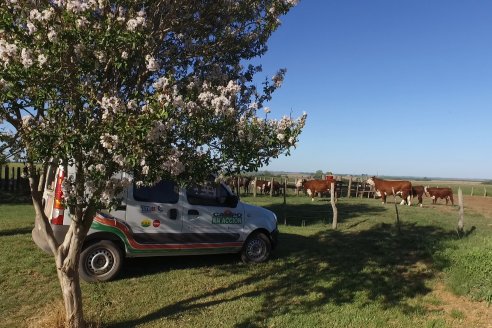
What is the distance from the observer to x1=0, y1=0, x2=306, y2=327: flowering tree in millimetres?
4387

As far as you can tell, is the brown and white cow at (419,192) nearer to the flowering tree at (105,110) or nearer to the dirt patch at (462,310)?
the dirt patch at (462,310)

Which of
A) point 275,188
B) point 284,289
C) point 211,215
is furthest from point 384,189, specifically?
point 284,289

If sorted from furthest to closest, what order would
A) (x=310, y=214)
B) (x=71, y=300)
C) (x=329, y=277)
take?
(x=310, y=214) → (x=329, y=277) → (x=71, y=300)

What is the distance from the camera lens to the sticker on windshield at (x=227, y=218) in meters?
9.69

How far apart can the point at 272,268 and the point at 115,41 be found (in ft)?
21.5

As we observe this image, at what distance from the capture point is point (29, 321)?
21.6 feet

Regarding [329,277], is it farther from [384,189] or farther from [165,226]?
[384,189]

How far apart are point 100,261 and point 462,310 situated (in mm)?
6258

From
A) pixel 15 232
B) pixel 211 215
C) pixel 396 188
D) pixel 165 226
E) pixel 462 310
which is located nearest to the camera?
pixel 462 310

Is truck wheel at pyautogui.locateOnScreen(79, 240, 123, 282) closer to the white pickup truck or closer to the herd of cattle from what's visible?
the white pickup truck

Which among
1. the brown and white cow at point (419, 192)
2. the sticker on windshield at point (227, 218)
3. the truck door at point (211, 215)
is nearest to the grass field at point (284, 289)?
the truck door at point (211, 215)

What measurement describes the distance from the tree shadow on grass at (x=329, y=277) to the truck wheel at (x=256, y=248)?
0.89 ft

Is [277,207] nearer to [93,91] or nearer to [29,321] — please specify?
[29,321]

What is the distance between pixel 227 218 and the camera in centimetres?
983
